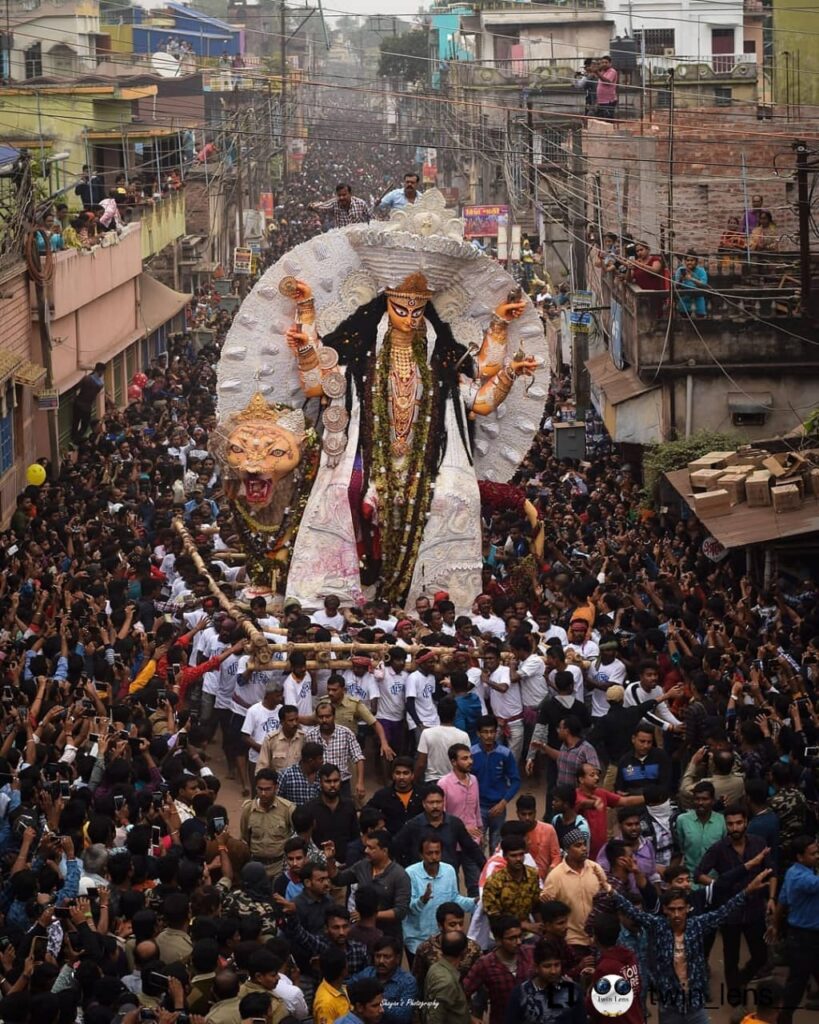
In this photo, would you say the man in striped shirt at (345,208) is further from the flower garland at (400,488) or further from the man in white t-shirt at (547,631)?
the man in white t-shirt at (547,631)

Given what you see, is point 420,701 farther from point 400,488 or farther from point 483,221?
point 483,221

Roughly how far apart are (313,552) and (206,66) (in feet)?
171

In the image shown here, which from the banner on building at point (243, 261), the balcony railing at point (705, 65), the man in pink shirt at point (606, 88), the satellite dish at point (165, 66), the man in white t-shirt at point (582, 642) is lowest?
the man in white t-shirt at point (582, 642)

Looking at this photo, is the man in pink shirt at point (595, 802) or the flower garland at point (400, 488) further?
the flower garland at point (400, 488)

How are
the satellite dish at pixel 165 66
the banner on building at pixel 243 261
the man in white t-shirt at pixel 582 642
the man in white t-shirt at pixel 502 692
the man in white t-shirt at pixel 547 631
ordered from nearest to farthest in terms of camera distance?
the man in white t-shirt at pixel 502 692
the man in white t-shirt at pixel 582 642
the man in white t-shirt at pixel 547 631
the banner on building at pixel 243 261
the satellite dish at pixel 165 66

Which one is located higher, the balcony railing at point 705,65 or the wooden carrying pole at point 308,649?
the balcony railing at point 705,65

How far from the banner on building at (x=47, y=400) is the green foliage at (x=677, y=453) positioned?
832 centimetres

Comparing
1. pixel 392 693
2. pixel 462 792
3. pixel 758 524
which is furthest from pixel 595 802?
pixel 758 524

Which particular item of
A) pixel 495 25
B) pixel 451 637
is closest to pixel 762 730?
pixel 451 637

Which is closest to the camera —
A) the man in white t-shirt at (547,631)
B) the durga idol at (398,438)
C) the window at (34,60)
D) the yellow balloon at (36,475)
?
the man in white t-shirt at (547,631)

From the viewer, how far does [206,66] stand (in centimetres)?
7006

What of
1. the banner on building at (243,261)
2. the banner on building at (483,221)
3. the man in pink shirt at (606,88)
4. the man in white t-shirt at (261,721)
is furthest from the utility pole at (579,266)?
the man in white t-shirt at (261,721)

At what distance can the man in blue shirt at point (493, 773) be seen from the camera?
530 inches

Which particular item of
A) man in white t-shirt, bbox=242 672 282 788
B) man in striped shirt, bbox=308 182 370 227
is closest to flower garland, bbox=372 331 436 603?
man in striped shirt, bbox=308 182 370 227
